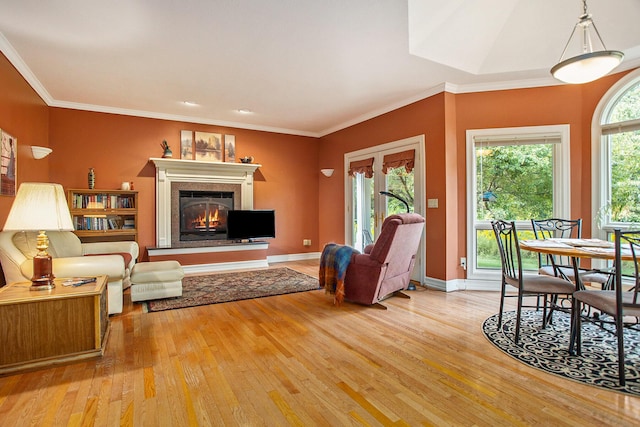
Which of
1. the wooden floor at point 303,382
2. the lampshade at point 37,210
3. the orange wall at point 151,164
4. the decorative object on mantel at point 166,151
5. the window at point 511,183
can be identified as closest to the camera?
the wooden floor at point 303,382

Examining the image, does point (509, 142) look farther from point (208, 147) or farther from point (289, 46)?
point (208, 147)

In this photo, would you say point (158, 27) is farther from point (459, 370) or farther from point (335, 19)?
point (459, 370)

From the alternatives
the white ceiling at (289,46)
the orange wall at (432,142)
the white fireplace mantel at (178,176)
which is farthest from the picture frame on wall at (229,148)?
the orange wall at (432,142)

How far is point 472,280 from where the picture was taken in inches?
180

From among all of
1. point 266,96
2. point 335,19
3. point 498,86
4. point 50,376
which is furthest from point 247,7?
point 498,86

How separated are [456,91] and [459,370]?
3650mm

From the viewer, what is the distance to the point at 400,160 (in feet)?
17.0

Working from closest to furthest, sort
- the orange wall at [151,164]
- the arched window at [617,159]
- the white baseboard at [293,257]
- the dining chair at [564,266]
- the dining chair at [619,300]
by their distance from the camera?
the dining chair at [619,300] < the dining chair at [564,266] < the arched window at [617,159] < the orange wall at [151,164] < the white baseboard at [293,257]

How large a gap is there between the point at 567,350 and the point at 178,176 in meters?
5.83

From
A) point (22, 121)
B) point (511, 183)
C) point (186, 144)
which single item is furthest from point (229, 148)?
point (511, 183)

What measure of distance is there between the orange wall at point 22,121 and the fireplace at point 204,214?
6.70 ft

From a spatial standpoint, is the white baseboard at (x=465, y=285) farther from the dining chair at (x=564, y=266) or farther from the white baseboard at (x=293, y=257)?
the white baseboard at (x=293, y=257)

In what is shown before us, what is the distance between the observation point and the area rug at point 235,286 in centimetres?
398

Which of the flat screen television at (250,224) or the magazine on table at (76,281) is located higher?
the flat screen television at (250,224)
